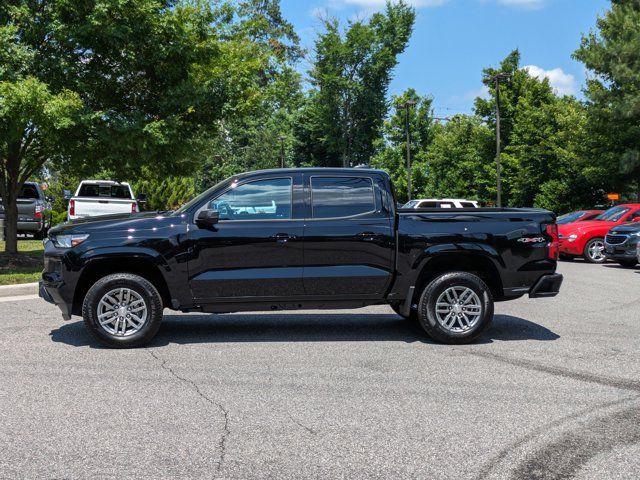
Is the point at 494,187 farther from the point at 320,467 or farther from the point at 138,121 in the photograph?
the point at 320,467

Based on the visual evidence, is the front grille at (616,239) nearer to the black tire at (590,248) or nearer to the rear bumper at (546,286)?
the black tire at (590,248)

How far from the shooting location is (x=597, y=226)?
19594 millimetres

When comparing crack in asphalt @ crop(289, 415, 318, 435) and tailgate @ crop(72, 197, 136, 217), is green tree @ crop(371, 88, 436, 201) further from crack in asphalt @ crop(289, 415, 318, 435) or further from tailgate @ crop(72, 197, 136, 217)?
crack in asphalt @ crop(289, 415, 318, 435)

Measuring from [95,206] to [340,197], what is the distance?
41.5ft

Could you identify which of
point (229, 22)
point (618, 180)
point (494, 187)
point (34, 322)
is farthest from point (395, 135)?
point (34, 322)

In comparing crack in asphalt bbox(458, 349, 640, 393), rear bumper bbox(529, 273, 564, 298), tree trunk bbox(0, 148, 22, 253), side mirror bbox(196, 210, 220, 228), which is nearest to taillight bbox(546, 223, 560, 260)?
rear bumper bbox(529, 273, 564, 298)

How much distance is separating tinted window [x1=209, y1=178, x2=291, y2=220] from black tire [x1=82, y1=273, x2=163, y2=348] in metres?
1.13

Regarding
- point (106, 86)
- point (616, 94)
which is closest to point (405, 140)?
point (616, 94)

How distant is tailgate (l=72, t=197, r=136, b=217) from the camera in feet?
60.3

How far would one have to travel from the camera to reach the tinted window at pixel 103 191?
21859 millimetres

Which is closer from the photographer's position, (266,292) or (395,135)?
(266,292)

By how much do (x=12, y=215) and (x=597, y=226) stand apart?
15.9m

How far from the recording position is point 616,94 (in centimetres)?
3147

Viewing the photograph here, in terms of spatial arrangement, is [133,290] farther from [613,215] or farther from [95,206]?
[613,215]
